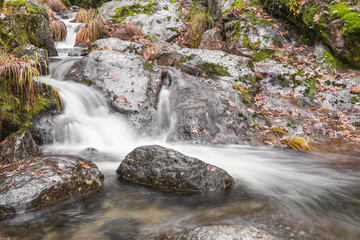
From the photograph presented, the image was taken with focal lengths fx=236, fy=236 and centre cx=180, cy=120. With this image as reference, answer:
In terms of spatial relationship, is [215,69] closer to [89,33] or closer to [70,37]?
[89,33]

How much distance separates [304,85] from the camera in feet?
23.1

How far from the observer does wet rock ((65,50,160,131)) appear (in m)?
5.89

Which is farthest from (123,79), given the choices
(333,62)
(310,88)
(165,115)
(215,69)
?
(333,62)

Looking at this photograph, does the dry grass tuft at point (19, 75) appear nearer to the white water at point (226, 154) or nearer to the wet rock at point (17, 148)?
the white water at point (226, 154)

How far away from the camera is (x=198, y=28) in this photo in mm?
10445

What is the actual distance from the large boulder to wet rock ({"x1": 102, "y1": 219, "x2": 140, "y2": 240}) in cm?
633

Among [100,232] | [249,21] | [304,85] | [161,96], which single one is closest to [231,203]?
[100,232]

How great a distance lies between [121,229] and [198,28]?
9559mm

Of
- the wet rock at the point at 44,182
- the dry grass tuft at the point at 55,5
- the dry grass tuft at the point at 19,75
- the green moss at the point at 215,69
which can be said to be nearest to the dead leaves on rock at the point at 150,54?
the green moss at the point at 215,69

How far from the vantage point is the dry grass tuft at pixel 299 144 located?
522 centimetres

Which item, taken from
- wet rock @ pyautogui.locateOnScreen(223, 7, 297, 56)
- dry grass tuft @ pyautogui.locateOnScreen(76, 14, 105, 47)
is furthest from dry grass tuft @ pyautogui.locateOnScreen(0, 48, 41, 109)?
wet rock @ pyautogui.locateOnScreen(223, 7, 297, 56)

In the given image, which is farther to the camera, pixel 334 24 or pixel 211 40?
pixel 211 40

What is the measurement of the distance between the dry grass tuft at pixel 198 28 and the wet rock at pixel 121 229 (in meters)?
9.04

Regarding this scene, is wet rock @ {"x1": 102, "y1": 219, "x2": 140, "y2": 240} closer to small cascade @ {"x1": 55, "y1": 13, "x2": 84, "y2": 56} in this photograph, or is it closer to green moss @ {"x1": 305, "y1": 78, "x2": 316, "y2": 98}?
green moss @ {"x1": 305, "y1": 78, "x2": 316, "y2": 98}
